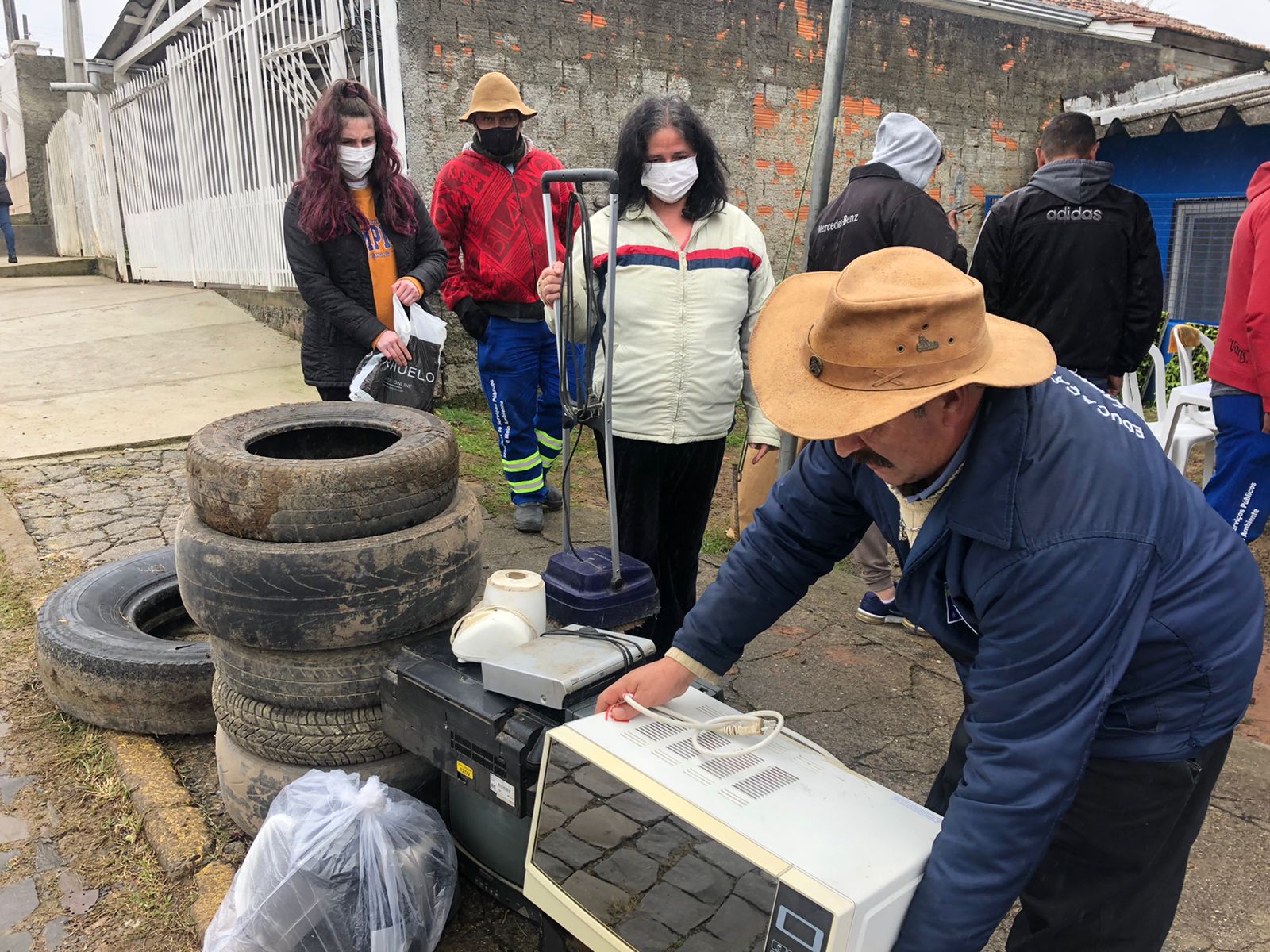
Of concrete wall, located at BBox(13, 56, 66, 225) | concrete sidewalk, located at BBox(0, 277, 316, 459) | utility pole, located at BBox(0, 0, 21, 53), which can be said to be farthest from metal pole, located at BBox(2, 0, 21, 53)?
concrete sidewalk, located at BBox(0, 277, 316, 459)

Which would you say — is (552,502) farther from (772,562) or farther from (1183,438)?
(1183,438)

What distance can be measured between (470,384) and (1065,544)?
5.99 m

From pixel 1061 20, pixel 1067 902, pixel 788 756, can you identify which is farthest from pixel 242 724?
pixel 1061 20

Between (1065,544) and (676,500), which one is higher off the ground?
(1065,544)

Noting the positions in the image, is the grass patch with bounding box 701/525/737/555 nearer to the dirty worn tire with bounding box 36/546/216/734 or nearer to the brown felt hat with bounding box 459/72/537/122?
the brown felt hat with bounding box 459/72/537/122

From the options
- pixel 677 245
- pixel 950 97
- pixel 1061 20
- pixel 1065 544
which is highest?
pixel 1061 20

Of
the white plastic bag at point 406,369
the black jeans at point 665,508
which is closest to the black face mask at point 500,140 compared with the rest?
the white plastic bag at point 406,369

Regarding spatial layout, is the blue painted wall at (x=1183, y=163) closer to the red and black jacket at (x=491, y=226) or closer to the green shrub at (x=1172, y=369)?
the green shrub at (x=1172, y=369)

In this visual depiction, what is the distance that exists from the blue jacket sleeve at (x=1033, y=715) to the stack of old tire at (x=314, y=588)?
1.43 m

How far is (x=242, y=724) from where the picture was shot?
243 centimetres

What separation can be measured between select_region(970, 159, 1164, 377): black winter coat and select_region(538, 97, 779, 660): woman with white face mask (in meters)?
1.63

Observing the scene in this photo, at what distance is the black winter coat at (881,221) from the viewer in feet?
11.9

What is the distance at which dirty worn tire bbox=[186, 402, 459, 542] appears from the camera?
226 cm

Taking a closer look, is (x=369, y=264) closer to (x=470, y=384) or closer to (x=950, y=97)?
(x=470, y=384)
